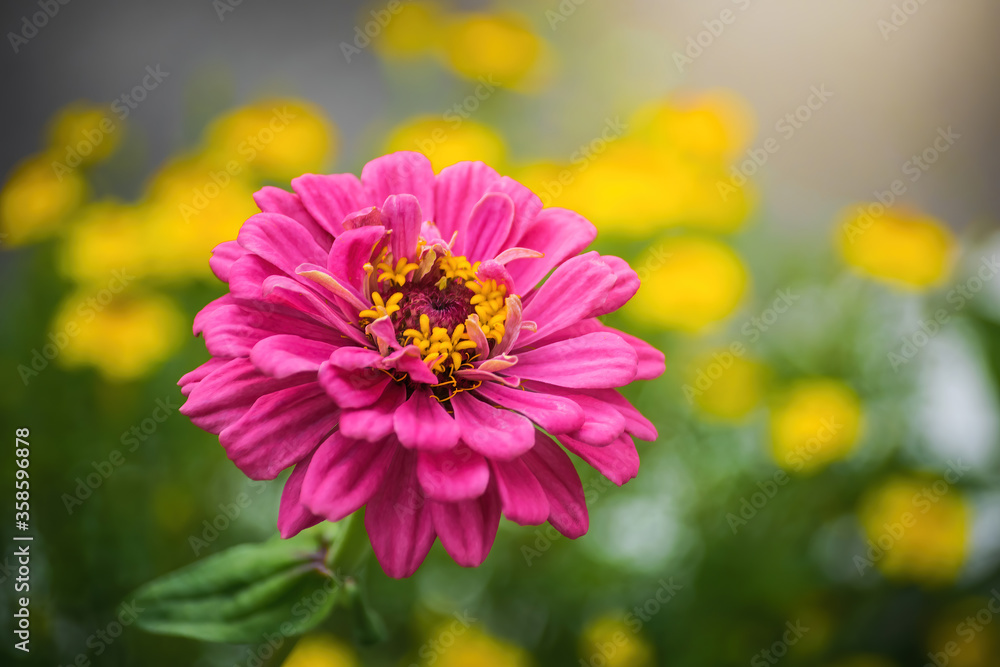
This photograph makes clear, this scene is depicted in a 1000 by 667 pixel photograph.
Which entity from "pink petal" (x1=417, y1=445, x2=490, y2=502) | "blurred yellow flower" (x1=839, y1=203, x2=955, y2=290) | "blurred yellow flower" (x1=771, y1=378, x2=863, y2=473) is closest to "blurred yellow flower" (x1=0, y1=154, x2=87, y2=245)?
"pink petal" (x1=417, y1=445, x2=490, y2=502)

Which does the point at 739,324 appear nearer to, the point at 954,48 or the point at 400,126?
the point at 400,126

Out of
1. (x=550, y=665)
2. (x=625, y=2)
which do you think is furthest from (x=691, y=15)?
(x=550, y=665)

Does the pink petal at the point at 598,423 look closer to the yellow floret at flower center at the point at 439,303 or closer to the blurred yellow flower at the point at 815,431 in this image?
the yellow floret at flower center at the point at 439,303

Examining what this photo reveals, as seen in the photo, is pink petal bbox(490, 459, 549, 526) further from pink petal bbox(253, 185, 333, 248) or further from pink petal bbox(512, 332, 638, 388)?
pink petal bbox(253, 185, 333, 248)

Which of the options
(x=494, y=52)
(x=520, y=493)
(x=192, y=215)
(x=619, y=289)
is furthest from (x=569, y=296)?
(x=494, y=52)

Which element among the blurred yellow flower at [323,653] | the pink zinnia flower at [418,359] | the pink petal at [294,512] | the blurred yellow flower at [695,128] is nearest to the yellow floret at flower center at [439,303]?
the pink zinnia flower at [418,359]
